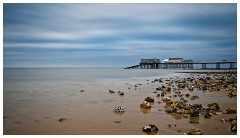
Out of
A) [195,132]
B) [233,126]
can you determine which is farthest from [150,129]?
[233,126]

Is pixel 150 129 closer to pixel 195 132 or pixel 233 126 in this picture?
pixel 195 132

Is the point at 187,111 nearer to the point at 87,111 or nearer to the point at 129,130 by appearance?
the point at 129,130

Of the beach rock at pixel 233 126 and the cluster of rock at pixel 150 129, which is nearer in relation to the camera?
the beach rock at pixel 233 126

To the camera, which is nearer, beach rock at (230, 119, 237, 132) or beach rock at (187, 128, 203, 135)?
beach rock at (187, 128, 203, 135)

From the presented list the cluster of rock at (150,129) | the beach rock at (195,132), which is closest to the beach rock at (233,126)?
the beach rock at (195,132)

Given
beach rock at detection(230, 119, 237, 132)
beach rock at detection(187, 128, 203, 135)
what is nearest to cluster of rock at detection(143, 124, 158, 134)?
beach rock at detection(187, 128, 203, 135)

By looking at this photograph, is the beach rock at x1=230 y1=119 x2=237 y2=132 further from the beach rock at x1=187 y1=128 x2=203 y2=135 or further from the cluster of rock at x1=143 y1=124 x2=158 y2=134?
the cluster of rock at x1=143 y1=124 x2=158 y2=134


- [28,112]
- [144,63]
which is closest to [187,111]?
[28,112]

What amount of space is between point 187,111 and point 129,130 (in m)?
3.39

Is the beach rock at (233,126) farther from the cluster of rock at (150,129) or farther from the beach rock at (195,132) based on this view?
the cluster of rock at (150,129)

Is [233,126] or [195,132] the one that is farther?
[233,126]

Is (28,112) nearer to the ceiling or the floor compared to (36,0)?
nearer to the floor

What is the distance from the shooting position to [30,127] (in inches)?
344

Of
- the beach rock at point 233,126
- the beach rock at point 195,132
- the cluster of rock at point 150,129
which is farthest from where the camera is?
the cluster of rock at point 150,129
